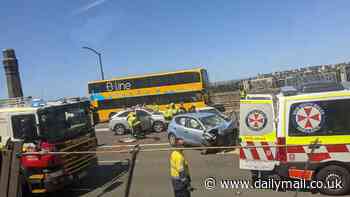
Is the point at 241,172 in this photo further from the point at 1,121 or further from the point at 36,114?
the point at 1,121

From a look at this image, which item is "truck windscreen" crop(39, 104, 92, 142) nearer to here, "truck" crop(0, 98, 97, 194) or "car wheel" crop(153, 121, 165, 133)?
"truck" crop(0, 98, 97, 194)

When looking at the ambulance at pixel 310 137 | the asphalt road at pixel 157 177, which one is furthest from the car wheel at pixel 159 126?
the ambulance at pixel 310 137

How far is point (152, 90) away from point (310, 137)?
943 inches

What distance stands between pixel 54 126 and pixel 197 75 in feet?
66.0

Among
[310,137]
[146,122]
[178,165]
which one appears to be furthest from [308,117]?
[146,122]

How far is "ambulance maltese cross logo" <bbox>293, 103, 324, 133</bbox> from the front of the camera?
283 inches

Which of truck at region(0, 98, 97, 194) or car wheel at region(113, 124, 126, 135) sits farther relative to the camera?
car wheel at region(113, 124, 126, 135)

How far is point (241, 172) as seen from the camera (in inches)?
384

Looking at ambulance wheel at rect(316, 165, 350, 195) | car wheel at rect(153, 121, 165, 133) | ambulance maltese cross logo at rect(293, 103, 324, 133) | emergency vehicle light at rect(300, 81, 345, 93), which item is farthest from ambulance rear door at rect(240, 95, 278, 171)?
car wheel at rect(153, 121, 165, 133)

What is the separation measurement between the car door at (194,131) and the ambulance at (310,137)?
5.71 metres

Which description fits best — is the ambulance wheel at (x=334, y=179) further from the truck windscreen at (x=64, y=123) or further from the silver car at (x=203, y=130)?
the truck windscreen at (x=64, y=123)

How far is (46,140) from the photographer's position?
877 centimetres

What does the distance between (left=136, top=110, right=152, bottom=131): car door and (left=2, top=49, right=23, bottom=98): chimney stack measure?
12065 mm

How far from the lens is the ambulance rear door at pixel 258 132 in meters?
7.74
